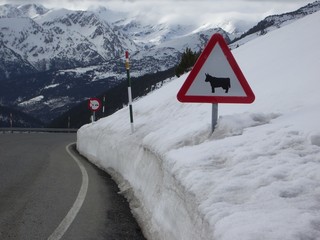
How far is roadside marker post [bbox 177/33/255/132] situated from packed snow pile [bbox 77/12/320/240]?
513 millimetres

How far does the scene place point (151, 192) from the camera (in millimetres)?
6070

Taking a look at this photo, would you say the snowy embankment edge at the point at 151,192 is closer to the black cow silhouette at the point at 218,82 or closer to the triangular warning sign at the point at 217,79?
the triangular warning sign at the point at 217,79

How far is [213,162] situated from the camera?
186 inches

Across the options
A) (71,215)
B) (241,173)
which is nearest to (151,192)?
(71,215)

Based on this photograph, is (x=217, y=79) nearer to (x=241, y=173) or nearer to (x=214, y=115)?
(x=214, y=115)

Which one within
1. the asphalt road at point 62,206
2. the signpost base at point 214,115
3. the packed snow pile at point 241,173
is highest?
the signpost base at point 214,115

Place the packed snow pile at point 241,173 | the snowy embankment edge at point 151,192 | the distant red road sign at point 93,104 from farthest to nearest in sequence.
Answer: the distant red road sign at point 93,104, the snowy embankment edge at point 151,192, the packed snow pile at point 241,173

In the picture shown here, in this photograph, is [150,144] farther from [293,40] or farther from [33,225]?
[293,40]

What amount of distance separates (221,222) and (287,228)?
504 mm

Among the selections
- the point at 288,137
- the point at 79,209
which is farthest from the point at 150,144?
the point at 288,137

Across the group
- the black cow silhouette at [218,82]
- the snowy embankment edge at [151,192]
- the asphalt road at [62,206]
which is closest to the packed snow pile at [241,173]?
the snowy embankment edge at [151,192]

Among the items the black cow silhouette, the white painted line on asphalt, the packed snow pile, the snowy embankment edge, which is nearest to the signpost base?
the packed snow pile

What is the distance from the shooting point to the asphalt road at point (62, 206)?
525 cm

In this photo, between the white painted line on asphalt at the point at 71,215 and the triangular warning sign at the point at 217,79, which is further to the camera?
the triangular warning sign at the point at 217,79
